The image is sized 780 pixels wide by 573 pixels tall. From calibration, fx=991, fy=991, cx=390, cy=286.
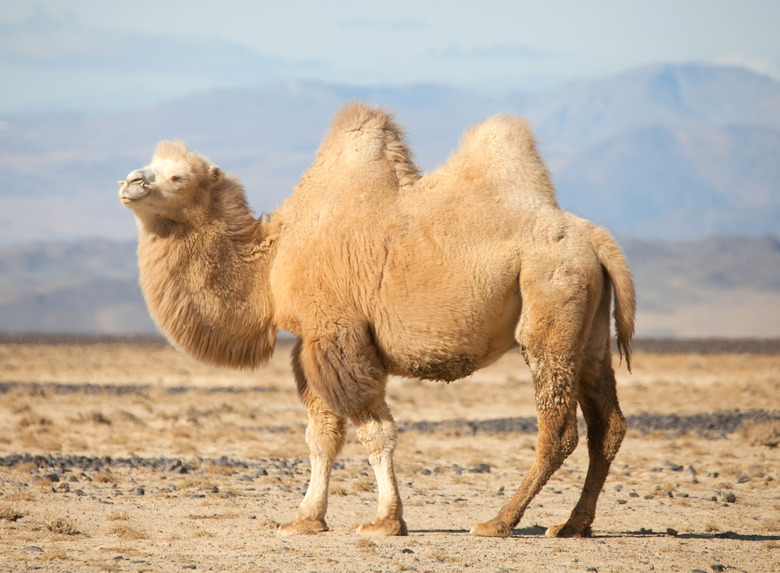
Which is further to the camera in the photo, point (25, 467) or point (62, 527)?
point (25, 467)

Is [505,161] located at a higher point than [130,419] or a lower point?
higher

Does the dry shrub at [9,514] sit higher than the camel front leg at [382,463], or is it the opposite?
the camel front leg at [382,463]

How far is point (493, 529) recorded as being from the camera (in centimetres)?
742

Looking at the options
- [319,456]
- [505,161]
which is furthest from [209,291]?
[505,161]

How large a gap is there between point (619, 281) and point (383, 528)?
260cm

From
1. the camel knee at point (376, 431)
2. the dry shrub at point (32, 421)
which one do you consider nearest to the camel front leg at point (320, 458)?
the camel knee at point (376, 431)

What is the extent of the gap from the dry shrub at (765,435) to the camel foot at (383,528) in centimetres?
772

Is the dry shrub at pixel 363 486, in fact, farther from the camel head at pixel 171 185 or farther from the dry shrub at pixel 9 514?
the camel head at pixel 171 185

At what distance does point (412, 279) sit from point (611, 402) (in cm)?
190

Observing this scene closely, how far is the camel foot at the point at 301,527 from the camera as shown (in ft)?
24.5

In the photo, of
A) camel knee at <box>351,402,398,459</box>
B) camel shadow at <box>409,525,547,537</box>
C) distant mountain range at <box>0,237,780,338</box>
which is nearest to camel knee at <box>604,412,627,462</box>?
camel shadow at <box>409,525,547,537</box>

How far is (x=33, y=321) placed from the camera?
127125 mm

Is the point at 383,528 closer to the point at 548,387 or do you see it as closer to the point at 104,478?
the point at 548,387

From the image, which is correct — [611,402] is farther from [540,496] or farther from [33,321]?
[33,321]
